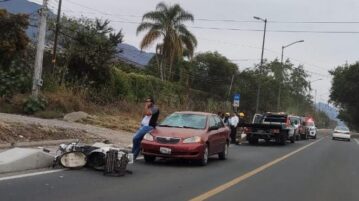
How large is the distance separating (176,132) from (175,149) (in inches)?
25.2

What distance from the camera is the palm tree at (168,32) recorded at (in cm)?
5034

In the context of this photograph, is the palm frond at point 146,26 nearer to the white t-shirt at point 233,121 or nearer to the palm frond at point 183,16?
the palm frond at point 183,16

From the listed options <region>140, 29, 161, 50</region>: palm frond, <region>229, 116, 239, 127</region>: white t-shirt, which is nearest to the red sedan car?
<region>229, 116, 239, 127</region>: white t-shirt

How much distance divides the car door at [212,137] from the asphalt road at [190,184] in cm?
47

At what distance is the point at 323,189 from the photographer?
1276 cm

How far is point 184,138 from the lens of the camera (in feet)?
51.9

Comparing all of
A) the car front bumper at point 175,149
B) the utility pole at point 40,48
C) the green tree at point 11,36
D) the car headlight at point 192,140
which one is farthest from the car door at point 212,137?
the green tree at point 11,36

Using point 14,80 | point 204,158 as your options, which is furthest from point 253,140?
point 204,158

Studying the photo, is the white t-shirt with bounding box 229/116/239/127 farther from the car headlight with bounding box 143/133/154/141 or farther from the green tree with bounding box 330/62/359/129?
the green tree with bounding box 330/62/359/129

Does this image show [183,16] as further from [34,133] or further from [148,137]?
[148,137]

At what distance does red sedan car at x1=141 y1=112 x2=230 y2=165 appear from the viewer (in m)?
15.6

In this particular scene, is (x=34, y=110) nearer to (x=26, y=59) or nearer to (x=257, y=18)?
(x=26, y=59)

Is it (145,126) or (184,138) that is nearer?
(184,138)

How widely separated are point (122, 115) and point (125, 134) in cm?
787
